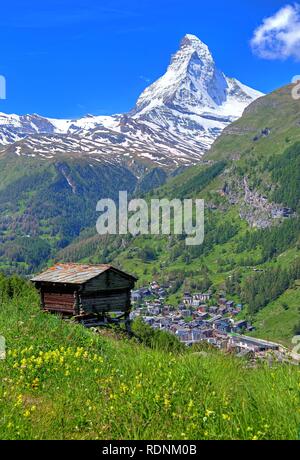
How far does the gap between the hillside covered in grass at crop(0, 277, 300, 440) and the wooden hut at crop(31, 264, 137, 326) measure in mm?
13163

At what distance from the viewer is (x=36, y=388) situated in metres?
9.43

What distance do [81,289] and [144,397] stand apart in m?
16.7

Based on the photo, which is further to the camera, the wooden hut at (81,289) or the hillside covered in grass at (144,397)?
the wooden hut at (81,289)

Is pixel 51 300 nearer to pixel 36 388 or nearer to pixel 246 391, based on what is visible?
pixel 36 388

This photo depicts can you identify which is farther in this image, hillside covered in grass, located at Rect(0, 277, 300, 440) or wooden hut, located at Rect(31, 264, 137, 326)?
wooden hut, located at Rect(31, 264, 137, 326)

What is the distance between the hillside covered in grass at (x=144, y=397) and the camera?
7312 millimetres

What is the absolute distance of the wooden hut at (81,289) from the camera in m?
24.7

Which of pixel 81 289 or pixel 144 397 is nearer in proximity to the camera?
pixel 144 397

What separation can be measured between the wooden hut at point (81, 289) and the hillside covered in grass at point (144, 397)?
13163 millimetres

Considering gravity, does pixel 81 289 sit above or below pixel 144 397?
below

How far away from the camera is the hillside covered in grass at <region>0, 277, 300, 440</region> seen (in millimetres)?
7312

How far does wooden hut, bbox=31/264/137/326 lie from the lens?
81.0ft

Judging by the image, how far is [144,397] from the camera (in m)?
8.25
